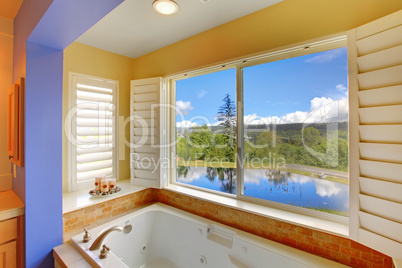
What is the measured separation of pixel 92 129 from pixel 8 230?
127 cm

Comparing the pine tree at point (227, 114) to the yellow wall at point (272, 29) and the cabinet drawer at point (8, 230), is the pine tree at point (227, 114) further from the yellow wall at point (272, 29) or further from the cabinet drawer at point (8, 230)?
the cabinet drawer at point (8, 230)

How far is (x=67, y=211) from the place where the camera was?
167 centimetres

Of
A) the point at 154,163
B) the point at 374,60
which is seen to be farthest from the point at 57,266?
the point at 374,60

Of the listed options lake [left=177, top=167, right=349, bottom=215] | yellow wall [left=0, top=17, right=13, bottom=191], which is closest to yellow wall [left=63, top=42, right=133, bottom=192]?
yellow wall [left=0, top=17, right=13, bottom=191]

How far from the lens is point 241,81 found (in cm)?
189

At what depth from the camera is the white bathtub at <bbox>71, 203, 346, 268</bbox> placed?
53.4 inches

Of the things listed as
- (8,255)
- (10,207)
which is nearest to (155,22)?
(10,207)

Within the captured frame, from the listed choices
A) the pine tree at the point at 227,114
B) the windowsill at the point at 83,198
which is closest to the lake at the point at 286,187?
the pine tree at the point at 227,114

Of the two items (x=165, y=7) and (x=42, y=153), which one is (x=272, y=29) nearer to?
(x=165, y=7)

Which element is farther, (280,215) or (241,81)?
(241,81)

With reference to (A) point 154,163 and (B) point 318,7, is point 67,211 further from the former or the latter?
(B) point 318,7

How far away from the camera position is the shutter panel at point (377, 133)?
98 centimetres

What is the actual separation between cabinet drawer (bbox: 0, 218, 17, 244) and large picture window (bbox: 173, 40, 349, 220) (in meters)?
1.59

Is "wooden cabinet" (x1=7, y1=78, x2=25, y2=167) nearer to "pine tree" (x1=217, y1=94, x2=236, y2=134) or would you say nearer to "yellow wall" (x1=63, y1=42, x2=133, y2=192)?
"yellow wall" (x1=63, y1=42, x2=133, y2=192)
